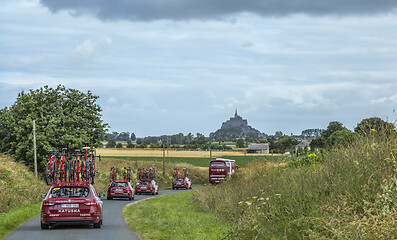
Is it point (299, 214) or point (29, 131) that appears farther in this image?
point (29, 131)

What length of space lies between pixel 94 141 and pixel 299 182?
130 ft

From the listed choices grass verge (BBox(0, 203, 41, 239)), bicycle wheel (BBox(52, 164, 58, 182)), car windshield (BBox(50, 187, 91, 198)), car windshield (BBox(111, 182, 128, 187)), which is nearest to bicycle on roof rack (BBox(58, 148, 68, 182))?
bicycle wheel (BBox(52, 164, 58, 182))

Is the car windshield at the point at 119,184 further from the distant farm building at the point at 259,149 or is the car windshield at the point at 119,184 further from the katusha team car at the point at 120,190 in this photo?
the distant farm building at the point at 259,149

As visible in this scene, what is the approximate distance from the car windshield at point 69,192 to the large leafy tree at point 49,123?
28092 mm

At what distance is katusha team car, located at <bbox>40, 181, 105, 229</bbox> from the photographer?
1884cm

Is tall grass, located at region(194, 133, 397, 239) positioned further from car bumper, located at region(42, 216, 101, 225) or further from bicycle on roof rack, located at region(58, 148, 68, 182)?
bicycle on roof rack, located at region(58, 148, 68, 182)

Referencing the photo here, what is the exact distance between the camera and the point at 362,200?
38.7ft

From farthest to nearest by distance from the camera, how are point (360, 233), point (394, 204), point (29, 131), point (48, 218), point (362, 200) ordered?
point (29, 131), point (48, 218), point (362, 200), point (394, 204), point (360, 233)

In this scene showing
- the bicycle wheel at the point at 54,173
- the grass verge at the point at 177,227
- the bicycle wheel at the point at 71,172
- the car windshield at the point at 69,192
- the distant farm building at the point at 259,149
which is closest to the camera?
the grass verge at the point at 177,227

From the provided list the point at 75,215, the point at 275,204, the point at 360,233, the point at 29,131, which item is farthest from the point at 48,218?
the point at 29,131

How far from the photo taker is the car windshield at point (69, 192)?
62.7 ft

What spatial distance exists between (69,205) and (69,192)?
21.8 inches

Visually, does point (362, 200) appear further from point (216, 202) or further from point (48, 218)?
point (216, 202)

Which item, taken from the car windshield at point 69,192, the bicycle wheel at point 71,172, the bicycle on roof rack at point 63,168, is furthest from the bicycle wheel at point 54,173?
the car windshield at point 69,192
